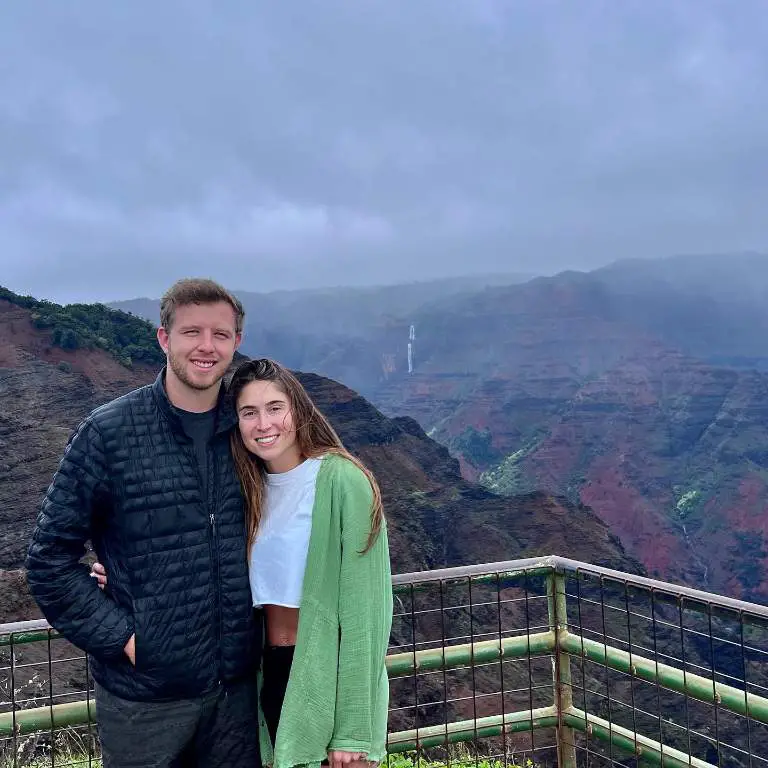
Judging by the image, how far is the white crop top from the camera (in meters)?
1.98

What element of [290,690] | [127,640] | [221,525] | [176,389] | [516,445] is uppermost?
[176,389]

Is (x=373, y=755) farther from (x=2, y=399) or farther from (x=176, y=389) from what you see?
(x=2, y=399)

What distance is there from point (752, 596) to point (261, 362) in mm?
50809

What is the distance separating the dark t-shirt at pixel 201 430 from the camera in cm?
206

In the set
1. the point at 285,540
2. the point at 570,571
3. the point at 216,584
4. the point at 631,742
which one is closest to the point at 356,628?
the point at 285,540

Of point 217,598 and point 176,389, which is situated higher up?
point 176,389

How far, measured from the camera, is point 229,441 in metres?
2.11

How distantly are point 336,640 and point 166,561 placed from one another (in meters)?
0.50

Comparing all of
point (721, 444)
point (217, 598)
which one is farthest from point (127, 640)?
point (721, 444)

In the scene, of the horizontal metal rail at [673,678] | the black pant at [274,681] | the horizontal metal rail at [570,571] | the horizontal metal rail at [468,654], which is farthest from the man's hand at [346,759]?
the horizontal metal rail at [673,678]

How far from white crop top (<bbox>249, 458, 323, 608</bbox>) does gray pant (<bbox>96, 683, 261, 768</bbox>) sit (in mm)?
315

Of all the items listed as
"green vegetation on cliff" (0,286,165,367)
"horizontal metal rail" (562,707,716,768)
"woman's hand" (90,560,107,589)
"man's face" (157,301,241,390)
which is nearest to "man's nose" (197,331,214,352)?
"man's face" (157,301,241,390)

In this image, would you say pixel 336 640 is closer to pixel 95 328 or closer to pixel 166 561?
pixel 166 561

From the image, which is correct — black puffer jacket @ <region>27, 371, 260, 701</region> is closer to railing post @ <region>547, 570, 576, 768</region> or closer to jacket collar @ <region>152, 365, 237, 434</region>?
jacket collar @ <region>152, 365, 237, 434</region>
